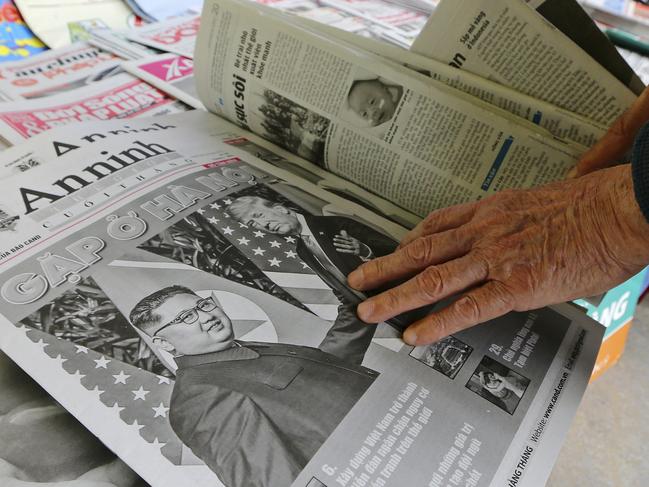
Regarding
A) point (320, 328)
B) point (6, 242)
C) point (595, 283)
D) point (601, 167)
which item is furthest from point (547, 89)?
point (6, 242)

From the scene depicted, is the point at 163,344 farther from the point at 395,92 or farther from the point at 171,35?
the point at 171,35

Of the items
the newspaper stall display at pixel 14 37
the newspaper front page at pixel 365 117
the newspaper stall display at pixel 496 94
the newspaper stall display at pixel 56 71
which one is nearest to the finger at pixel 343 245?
the newspaper front page at pixel 365 117

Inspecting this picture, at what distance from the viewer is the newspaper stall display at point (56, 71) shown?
2.58ft

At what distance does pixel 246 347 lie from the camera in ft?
1.48

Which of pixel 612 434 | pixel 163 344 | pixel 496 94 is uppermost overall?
pixel 496 94

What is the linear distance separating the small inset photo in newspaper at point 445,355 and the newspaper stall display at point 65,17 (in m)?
0.82

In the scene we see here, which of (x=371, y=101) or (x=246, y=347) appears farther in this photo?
(x=371, y=101)

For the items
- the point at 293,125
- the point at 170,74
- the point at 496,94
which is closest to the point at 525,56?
the point at 496,94

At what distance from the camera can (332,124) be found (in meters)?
0.65

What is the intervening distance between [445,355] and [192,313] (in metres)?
0.23

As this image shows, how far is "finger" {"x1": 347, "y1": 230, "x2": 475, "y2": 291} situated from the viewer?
0.51m

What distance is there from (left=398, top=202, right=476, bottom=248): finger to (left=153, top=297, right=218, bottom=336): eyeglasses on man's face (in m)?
0.21

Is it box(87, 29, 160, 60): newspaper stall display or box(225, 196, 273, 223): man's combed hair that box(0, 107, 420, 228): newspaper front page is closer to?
box(225, 196, 273, 223): man's combed hair

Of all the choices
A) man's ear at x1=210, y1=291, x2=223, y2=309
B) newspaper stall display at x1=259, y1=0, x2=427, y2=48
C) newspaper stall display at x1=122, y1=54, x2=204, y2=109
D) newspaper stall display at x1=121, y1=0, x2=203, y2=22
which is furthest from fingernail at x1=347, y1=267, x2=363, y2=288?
newspaper stall display at x1=121, y1=0, x2=203, y2=22
